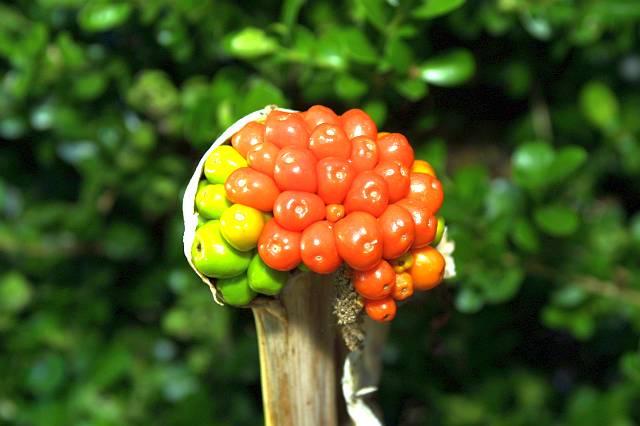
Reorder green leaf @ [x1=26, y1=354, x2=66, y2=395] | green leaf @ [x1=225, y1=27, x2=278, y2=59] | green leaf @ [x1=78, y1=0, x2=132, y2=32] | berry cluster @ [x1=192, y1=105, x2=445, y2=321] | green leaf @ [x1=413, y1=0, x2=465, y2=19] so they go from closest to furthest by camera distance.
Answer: berry cluster @ [x1=192, y1=105, x2=445, y2=321], green leaf @ [x1=413, y1=0, x2=465, y2=19], green leaf @ [x1=225, y1=27, x2=278, y2=59], green leaf @ [x1=78, y1=0, x2=132, y2=32], green leaf @ [x1=26, y1=354, x2=66, y2=395]

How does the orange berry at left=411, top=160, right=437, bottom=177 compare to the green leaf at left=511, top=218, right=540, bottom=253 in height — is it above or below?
above

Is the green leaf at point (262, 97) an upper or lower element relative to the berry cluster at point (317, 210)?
upper

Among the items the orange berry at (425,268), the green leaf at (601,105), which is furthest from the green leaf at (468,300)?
the orange berry at (425,268)

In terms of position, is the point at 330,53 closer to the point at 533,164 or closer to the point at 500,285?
the point at 533,164

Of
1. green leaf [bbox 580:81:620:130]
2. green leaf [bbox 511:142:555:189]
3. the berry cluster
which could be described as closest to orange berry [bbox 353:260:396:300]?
the berry cluster

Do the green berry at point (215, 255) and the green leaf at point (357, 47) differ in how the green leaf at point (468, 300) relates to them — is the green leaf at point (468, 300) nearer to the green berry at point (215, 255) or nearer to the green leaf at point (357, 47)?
the green leaf at point (357, 47)

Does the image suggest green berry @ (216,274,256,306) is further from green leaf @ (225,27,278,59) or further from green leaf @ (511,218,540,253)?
green leaf @ (511,218,540,253)
